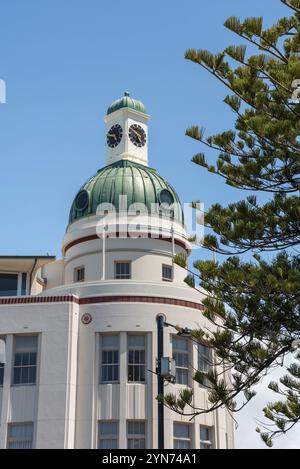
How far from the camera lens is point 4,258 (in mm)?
29938

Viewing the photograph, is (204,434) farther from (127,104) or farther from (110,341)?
(127,104)

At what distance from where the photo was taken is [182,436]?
25.8 metres

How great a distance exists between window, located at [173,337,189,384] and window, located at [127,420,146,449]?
1.99 metres

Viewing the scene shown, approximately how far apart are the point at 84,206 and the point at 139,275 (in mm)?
4039

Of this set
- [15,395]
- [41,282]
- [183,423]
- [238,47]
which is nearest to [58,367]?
[15,395]

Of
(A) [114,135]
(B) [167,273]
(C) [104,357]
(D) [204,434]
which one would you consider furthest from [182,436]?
(A) [114,135]

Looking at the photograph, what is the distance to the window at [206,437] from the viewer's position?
2622 centimetres

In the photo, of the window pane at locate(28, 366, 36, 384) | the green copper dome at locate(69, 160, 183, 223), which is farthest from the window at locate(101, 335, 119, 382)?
the green copper dome at locate(69, 160, 183, 223)

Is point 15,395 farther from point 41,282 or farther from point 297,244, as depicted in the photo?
point 297,244

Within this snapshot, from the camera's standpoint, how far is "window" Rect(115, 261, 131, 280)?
29.2m

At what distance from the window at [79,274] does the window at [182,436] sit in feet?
23.6

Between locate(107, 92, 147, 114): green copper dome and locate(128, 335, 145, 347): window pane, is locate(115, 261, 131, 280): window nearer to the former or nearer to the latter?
locate(128, 335, 145, 347): window pane

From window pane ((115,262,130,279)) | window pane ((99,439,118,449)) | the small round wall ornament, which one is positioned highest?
window pane ((115,262,130,279))
